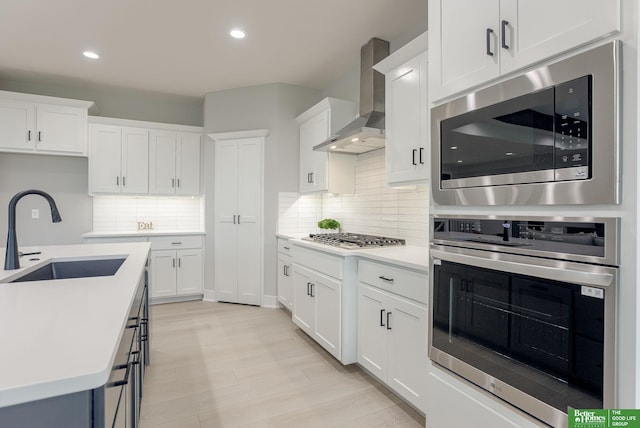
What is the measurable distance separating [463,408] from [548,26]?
146 centimetres

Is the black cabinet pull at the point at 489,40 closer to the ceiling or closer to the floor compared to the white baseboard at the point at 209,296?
closer to the ceiling

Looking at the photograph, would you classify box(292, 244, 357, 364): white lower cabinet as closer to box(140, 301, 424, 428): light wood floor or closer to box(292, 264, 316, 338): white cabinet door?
box(292, 264, 316, 338): white cabinet door

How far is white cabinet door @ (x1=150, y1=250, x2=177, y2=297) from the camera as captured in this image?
4414mm

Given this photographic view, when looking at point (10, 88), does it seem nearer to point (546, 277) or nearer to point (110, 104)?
point (110, 104)

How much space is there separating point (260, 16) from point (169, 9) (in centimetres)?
74

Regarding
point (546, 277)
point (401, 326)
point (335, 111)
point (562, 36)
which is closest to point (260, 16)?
point (335, 111)

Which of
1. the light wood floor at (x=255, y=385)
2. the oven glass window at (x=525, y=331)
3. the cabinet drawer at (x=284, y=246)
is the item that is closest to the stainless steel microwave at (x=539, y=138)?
the oven glass window at (x=525, y=331)

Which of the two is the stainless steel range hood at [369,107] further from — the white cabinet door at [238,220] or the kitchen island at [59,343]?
the kitchen island at [59,343]

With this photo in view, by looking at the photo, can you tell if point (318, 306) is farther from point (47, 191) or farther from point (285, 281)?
point (47, 191)

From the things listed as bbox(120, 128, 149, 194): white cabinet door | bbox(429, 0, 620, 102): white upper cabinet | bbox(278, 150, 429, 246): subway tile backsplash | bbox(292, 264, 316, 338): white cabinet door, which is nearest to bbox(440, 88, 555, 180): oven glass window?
bbox(429, 0, 620, 102): white upper cabinet

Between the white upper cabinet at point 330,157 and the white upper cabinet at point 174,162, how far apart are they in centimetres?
192

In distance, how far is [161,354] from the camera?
291 centimetres

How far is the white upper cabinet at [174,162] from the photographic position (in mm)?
4672

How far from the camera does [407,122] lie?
7.71ft
